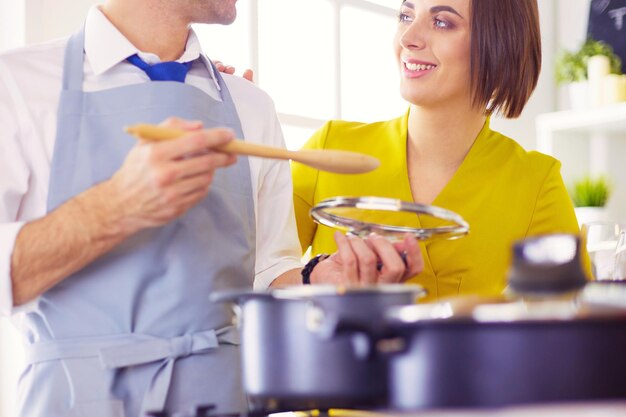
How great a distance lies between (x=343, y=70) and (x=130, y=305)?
2447 mm

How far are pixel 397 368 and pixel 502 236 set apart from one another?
120cm

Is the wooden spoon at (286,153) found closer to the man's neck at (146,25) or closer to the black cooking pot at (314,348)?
the black cooking pot at (314,348)

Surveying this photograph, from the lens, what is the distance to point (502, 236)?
72.9 inches

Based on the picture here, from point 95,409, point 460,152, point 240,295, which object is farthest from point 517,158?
point 240,295

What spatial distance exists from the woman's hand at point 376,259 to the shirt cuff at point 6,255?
0.46 metres

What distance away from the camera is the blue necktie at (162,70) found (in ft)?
4.56

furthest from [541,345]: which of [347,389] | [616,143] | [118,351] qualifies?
[616,143]

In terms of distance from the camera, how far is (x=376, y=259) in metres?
1.26

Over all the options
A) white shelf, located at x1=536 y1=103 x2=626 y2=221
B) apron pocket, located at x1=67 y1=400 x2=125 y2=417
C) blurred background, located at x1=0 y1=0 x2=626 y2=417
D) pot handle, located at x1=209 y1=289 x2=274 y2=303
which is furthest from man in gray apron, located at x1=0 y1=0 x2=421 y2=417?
white shelf, located at x1=536 y1=103 x2=626 y2=221

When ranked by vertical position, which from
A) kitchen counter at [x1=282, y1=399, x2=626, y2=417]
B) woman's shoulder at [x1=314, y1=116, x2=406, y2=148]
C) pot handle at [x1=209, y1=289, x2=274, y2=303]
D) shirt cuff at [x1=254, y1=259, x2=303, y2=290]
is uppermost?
woman's shoulder at [x1=314, y1=116, x2=406, y2=148]

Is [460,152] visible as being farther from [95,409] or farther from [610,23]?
[610,23]

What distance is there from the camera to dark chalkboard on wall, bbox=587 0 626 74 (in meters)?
3.94

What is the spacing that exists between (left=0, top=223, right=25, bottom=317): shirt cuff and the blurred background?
1.21 m

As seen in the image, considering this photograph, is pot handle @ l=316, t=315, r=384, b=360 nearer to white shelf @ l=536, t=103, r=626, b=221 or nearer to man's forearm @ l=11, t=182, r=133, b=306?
man's forearm @ l=11, t=182, r=133, b=306
